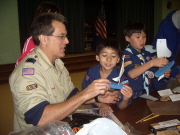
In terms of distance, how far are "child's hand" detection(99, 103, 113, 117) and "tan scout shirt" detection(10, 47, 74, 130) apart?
354 millimetres

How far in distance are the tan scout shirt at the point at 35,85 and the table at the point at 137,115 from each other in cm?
51

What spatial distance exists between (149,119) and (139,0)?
8.39 m

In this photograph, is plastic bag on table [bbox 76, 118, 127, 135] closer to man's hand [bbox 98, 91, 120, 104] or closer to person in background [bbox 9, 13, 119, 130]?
person in background [bbox 9, 13, 119, 130]

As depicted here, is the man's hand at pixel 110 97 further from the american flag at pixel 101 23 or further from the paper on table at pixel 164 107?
the american flag at pixel 101 23

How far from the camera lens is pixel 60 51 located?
1448 mm

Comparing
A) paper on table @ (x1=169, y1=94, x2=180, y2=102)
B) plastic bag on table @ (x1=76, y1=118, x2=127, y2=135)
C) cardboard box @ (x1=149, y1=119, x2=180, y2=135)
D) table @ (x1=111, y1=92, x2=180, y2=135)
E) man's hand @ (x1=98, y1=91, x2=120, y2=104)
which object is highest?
plastic bag on table @ (x1=76, y1=118, x2=127, y2=135)

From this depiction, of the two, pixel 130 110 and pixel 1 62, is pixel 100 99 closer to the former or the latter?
pixel 130 110

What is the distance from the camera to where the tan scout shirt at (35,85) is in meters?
1.05

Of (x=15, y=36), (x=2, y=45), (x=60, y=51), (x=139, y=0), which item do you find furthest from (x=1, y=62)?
(x=139, y=0)

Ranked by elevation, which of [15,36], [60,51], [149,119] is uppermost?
[15,36]

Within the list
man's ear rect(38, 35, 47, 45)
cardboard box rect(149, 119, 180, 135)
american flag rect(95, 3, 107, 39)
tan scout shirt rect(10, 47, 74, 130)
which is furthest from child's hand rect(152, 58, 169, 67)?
american flag rect(95, 3, 107, 39)

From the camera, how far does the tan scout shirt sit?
41.3 inches

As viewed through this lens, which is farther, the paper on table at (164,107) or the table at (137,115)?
the paper on table at (164,107)

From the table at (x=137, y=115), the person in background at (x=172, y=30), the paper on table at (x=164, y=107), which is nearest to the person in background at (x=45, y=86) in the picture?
the table at (x=137, y=115)
